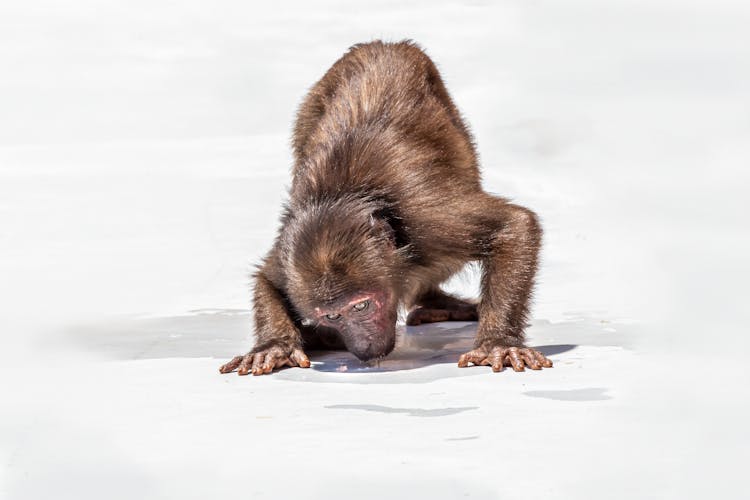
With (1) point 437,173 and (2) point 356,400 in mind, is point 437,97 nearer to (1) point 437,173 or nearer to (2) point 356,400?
(1) point 437,173

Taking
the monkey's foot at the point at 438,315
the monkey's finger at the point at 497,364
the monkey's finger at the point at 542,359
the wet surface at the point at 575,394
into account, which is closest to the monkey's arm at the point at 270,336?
the monkey's finger at the point at 497,364

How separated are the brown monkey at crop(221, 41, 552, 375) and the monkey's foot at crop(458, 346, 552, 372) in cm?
1

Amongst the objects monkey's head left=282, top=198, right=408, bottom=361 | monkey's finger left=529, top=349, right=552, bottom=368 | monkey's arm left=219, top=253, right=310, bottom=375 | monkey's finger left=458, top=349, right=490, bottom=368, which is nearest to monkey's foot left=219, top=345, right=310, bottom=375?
monkey's arm left=219, top=253, right=310, bottom=375

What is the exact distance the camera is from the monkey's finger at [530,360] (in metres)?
9.64

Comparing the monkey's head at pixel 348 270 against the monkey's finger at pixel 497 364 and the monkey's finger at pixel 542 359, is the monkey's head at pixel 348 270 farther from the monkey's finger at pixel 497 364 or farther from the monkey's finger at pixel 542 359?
the monkey's finger at pixel 542 359

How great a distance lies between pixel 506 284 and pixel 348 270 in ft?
4.85

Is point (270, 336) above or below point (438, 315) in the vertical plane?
above

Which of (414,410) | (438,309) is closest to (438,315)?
(438,309)

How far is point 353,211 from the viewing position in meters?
9.62

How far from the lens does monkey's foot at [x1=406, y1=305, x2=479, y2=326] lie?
12.4 meters

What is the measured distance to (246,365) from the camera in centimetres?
996

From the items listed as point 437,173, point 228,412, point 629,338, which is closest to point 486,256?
point 437,173

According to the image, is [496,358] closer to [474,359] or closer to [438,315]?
[474,359]

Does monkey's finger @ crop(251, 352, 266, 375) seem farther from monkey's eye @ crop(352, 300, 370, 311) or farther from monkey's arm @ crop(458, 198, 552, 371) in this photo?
monkey's arm @ crop(458, 198, 552, 371)
